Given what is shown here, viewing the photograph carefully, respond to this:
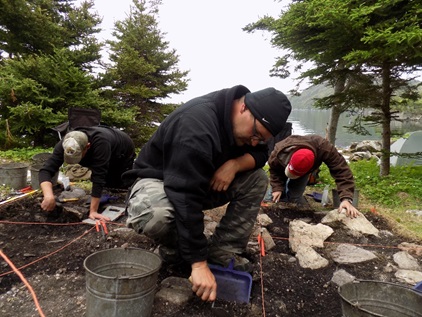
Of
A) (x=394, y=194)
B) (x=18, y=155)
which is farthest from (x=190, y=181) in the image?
(x=18, y=155)

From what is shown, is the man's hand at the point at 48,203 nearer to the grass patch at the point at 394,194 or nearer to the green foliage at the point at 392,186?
the grass patch at the point at 394,194

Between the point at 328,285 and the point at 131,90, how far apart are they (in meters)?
10.5

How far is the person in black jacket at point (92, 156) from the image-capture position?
3.45 metres

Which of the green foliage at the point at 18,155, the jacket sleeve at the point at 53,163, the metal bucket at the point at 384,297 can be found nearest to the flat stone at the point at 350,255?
the metal bucket at the point at 384,297

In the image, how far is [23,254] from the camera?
9.41 feet

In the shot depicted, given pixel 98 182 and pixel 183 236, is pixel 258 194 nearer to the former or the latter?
pixel 183 236

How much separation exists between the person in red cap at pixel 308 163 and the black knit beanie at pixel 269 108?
1815 mm

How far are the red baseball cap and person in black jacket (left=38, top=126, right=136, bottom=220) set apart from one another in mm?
2220

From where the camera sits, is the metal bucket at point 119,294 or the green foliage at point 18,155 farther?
the green foliage at point 18,155

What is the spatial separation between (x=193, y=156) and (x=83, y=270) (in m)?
1.50

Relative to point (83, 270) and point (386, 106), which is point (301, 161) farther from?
point (386, 106)

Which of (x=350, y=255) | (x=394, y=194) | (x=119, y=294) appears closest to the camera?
(x=119, y=294)

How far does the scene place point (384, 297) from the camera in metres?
1.92

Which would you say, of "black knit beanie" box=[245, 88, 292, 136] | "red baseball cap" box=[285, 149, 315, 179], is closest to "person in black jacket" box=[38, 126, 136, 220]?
"red baseball cap" box=[285, 149, 315, 179]
